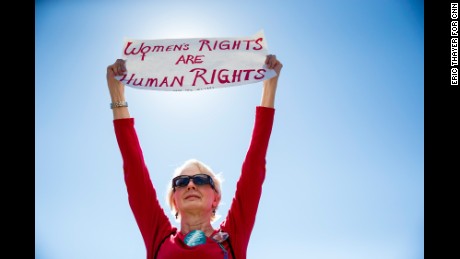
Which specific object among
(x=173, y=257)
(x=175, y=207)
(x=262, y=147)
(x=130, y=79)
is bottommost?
(x=173, y=257)

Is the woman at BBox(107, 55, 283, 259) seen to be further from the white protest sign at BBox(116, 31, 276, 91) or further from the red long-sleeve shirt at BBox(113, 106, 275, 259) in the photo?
the white protest sign at BBox(116, 31, 276, 91)

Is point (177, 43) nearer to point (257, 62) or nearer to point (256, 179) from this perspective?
point (257, 62)

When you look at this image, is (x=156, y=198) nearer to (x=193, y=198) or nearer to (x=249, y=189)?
(x=193, y=198)

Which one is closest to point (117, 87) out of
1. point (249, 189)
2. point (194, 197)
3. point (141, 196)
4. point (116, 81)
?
point (116, 81)

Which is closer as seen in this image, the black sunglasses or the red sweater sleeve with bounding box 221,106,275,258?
the red sweater sleeve with bounding box 221,106,275,258

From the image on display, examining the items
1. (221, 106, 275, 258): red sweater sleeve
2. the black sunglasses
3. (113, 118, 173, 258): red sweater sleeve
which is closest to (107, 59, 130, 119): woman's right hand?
(113, 118, 173, 258): red sweater sleeve

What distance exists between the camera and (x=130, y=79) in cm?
465

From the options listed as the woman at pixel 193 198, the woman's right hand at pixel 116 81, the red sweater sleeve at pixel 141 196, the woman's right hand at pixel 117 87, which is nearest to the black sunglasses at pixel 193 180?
the woman at pixel 193 198

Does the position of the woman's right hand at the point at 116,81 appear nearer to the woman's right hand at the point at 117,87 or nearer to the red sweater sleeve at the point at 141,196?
the woman's right hand at the point at 117,87

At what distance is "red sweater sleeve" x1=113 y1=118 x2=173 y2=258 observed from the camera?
4.25 metres

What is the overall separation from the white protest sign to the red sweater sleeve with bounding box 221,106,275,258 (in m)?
0.61
